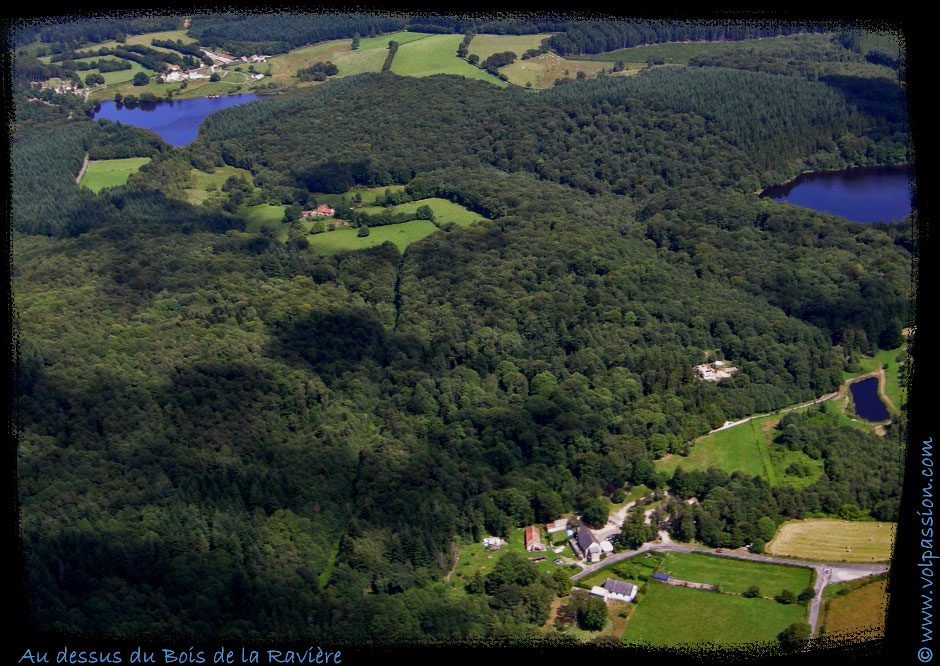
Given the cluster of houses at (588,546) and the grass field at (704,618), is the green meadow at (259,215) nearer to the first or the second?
the cluster of houses at (588,546)

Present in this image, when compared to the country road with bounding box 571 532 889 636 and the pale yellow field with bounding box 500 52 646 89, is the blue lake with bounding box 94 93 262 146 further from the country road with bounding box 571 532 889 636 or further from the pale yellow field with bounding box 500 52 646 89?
the country road with bounding box 571 532 889 636

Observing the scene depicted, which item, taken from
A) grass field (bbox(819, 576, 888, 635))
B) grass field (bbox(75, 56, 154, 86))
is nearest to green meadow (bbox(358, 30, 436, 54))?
grass field (bbox(75, 56, 154, 86))

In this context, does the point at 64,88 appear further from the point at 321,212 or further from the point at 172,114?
the point at 321,212

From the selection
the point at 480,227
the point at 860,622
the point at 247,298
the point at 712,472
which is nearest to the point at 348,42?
the point at 480,227

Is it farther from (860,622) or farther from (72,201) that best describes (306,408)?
(72,201)

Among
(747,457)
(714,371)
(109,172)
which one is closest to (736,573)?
(747,457)
